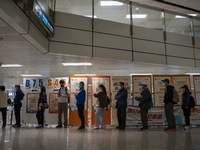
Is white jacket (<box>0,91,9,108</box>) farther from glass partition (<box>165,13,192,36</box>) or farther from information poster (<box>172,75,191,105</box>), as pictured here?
glass partition (<box>165,13,192,36</box>)

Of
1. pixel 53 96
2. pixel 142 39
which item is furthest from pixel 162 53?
pixel 53 96

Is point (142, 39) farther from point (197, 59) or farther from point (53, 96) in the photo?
point (53, 96)

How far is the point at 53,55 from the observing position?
6445 millimetres

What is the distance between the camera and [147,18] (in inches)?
321

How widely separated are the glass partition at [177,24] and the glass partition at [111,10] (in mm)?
2123

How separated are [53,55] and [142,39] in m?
3.79

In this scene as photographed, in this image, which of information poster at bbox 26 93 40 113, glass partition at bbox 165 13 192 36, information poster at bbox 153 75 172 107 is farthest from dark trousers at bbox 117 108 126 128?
glass partition at bbox 165 13 192 36

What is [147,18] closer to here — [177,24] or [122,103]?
[177,24]

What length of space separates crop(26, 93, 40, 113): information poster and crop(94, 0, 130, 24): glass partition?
4.65 meters

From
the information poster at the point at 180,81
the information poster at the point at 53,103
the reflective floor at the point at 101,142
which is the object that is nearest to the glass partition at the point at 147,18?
the information poster at the point at 180,81

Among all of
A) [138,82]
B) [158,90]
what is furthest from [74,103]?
[158,90]

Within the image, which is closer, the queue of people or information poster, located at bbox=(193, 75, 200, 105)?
the queue of people

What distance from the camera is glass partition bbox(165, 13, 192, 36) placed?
28.2 ft

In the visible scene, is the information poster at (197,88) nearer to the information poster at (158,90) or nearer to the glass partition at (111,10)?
the information poster at (158,90)
